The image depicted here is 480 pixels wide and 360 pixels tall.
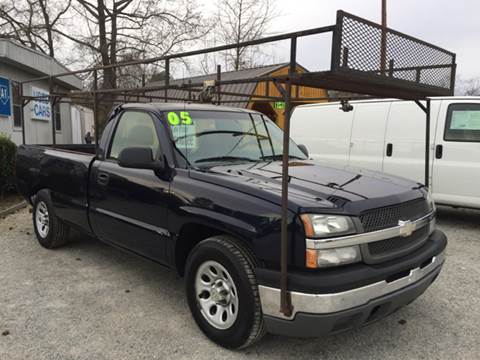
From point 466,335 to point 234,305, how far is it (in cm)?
189

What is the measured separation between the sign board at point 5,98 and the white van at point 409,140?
307 inches

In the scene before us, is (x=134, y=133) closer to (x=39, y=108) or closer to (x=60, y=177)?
(x=60, y=177)

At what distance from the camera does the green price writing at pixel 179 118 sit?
380cm

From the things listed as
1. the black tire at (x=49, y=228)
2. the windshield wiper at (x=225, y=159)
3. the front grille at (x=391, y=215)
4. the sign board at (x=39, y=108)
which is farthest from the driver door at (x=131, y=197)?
the sign board at (x=39, y=108)

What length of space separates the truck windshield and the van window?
371 centimetres

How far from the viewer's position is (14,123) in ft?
39.3

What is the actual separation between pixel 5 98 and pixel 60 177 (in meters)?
7.48

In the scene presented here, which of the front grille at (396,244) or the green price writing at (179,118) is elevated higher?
the green price writing at (179,118)

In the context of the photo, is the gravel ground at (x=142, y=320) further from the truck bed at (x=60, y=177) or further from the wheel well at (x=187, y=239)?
the truck bed at (x=60, y=177)

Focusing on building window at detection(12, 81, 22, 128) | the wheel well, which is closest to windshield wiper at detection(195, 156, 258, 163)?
the wheel well

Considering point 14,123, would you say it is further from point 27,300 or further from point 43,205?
point 27,300

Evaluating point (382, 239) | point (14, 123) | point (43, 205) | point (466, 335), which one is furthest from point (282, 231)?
point (14, 123)

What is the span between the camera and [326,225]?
2.61 meters

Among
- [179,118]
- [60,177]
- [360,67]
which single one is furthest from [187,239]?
[60,177]
